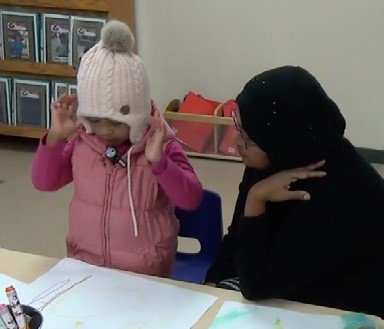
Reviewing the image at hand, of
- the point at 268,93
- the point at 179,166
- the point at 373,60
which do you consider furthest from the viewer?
the point at 373,60

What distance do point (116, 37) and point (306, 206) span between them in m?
0.55

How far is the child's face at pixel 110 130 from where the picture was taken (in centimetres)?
153

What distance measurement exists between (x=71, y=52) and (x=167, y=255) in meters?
2.16

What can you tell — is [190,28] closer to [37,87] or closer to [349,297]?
[37,87]

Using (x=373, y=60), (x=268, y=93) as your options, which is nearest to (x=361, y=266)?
(x=268, y=93)

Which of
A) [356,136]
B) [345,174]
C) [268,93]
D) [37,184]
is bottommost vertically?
[356,136]

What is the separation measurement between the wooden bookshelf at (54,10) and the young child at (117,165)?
1.93m

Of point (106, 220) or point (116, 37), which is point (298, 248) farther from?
point (116, 37)

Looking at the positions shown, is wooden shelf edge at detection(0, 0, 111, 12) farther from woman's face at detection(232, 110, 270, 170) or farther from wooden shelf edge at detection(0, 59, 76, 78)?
woman's face at detection(232, 110, 270, 170)

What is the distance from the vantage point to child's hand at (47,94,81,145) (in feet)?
5.12

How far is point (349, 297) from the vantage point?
1348 mm

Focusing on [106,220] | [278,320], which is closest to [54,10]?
[106,220]

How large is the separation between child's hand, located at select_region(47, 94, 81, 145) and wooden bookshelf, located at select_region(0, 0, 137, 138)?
1930mm

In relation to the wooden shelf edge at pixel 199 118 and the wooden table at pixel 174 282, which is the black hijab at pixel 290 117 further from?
the wooden shelf edge at pixel 199 118
